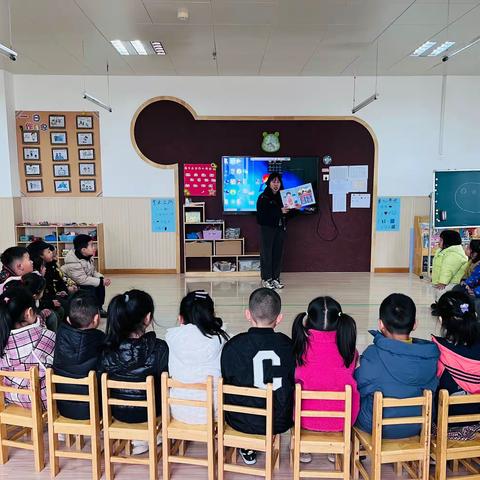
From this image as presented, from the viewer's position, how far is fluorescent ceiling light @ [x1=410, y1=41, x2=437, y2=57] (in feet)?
17.9

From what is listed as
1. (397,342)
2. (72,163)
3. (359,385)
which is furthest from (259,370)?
(72,163)

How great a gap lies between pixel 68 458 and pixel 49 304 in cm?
174

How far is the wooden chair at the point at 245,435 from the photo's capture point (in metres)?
1.96

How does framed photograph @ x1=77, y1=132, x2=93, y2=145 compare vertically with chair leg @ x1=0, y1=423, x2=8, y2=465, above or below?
above

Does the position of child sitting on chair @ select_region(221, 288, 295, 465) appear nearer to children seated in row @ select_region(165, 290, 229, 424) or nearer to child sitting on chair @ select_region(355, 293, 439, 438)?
children seated in row @ select_region(165, 290, 229, 424)

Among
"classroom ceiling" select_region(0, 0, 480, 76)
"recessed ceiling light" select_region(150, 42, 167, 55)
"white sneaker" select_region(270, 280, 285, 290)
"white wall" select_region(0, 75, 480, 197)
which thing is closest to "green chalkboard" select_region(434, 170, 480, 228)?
"white wall" select_region(0, 75, 480, 197)

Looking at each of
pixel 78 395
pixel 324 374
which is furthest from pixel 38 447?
pixel 324 374

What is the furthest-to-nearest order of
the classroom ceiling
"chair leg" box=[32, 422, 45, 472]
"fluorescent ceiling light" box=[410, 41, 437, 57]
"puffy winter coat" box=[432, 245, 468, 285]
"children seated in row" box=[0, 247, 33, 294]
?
1. "fluorescent ceiling light" box=[410, 41, 437, 57]
2. "puffy winter coat" box=[432, 245, 468, 285]
3. the classroom ceiling
4. "children seated in row" box=[0, 247, 33, 294]
5. "chair leg" box=[32, 422, 45, 472]

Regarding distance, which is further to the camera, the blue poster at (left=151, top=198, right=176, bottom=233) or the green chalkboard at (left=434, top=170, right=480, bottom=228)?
the blue poster at (left=151, top=198, right=176, bottom=233)

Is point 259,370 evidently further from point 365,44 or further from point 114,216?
point 114,216

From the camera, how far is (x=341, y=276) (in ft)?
23.7

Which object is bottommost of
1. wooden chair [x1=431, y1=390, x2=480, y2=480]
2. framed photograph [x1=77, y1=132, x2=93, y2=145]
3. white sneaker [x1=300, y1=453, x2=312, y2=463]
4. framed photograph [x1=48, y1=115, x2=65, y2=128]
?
white sneaker [x1=300, y1=453, x2=312, y2=463]

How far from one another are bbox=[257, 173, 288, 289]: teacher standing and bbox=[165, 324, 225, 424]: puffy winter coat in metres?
4.27

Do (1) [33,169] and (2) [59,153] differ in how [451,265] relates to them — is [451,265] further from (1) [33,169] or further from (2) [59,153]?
(1) [33,169]
